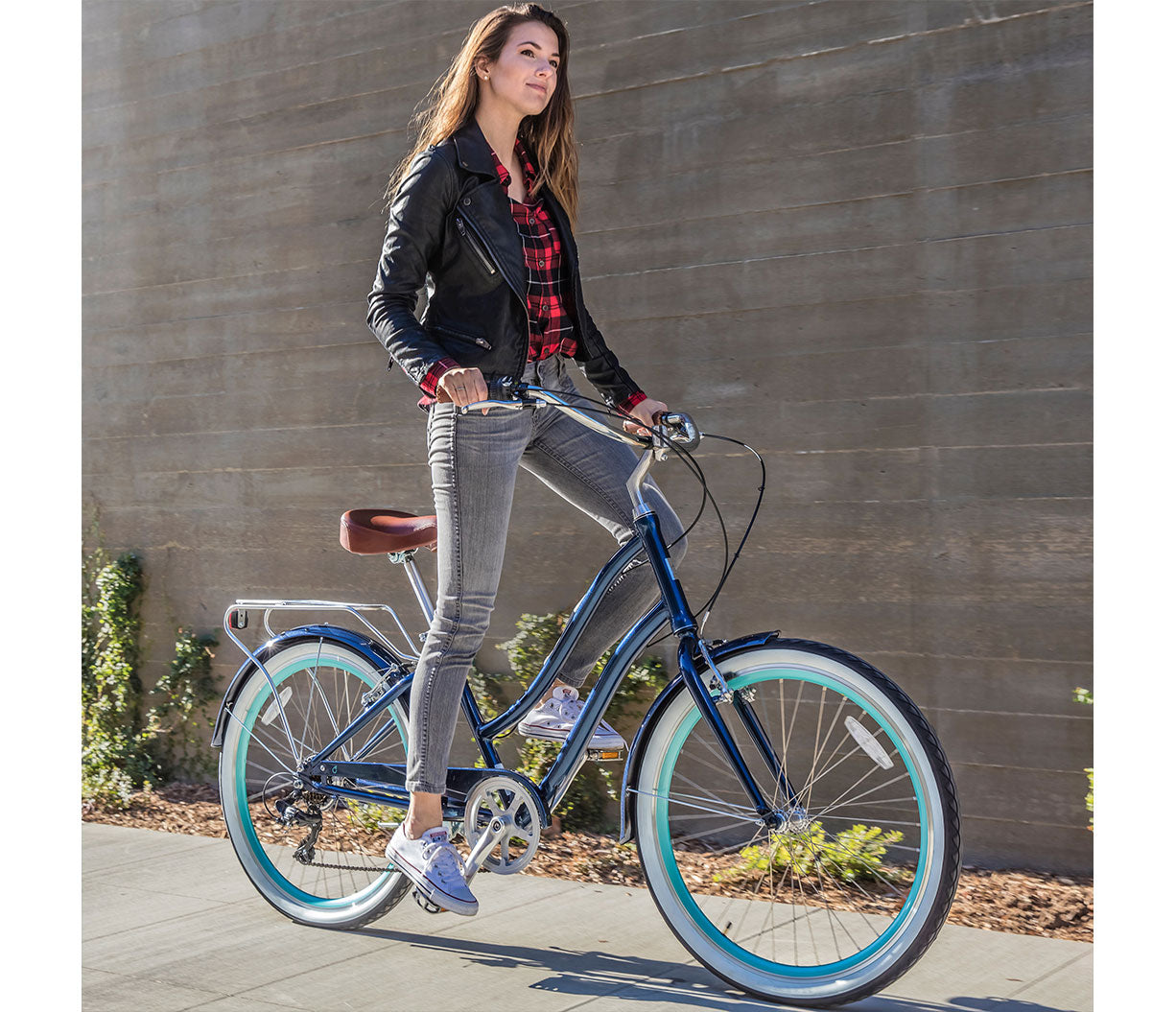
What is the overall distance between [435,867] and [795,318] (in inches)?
74.2

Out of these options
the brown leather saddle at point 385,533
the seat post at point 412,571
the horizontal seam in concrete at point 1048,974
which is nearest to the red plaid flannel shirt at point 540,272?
the brown leather saddle at point 385,533

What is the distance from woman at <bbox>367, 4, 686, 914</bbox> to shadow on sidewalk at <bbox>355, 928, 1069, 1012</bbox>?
307 mm

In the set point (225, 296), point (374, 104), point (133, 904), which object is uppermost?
point (374, 104)

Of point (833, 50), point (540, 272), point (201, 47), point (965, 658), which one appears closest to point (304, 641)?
point (540, 272)

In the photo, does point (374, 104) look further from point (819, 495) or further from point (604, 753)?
point (604, 753)

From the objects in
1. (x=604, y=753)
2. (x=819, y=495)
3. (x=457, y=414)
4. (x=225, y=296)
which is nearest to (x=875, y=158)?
(x=819, y=495)

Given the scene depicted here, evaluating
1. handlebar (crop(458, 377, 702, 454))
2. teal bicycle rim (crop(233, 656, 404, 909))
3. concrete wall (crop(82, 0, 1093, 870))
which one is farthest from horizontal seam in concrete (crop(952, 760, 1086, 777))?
teal bicycle rim (crop(233, 656, 404, 909))

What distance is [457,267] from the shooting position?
8.97 ft

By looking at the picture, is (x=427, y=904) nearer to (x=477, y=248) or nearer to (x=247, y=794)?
(x=247, y=794)

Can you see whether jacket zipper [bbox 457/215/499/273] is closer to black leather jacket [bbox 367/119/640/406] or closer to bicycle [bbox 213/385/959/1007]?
black leather jacket [bbox 367/119/640/406]

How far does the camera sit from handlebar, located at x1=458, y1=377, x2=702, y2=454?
261 centimetres

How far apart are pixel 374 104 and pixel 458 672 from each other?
102 inches

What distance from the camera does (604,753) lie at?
277 centimetres

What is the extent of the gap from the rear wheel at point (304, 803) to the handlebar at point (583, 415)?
0.83 meters
